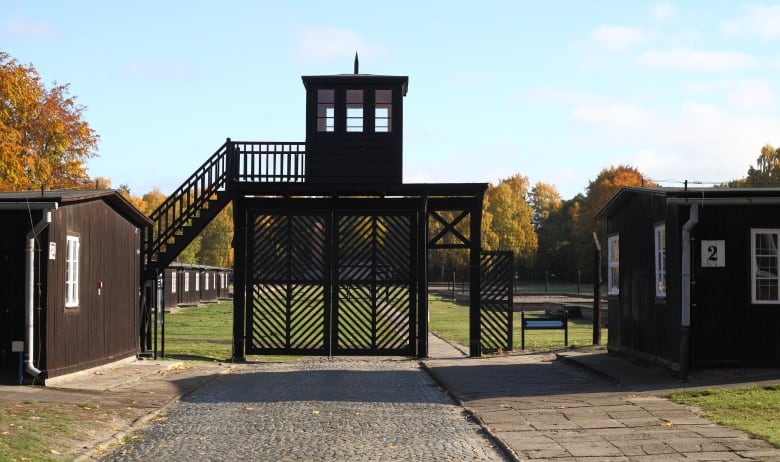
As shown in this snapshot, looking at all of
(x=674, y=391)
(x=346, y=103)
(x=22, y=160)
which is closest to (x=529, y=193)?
(x=22, y=160)

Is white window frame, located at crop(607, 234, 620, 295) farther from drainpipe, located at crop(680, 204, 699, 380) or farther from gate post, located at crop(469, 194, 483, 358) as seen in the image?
drainpipe, located at crop(680, 204, 699, 380)

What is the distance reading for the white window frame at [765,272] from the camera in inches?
720

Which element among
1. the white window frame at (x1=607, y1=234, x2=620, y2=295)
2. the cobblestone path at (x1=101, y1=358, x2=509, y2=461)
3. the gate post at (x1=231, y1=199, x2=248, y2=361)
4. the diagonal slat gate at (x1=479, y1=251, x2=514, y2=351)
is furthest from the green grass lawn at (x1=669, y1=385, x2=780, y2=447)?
the gate post at (x1=231, y1=199, x2=248, y2=361)

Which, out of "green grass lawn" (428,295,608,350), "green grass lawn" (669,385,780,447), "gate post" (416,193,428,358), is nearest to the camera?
"green grass lawn" (669,385,780,447)

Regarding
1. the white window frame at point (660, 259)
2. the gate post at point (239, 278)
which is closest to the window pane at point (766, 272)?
the white window frame at point (660, 259)

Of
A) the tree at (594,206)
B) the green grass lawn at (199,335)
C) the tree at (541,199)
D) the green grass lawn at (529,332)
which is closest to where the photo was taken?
the green grass lawn at (199,335)

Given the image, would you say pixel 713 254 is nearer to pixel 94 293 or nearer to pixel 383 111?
pixel 383 111

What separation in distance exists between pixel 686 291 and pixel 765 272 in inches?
66.7

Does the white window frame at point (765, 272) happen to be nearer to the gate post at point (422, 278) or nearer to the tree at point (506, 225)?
the gate post at point (422, 278)

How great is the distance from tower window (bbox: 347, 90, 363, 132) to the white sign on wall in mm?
10301

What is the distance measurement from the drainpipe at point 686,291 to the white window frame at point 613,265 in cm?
630

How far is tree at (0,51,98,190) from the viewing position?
45625mm

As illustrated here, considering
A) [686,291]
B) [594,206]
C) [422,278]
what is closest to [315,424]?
[686,291]

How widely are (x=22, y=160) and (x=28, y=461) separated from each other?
130 feet
